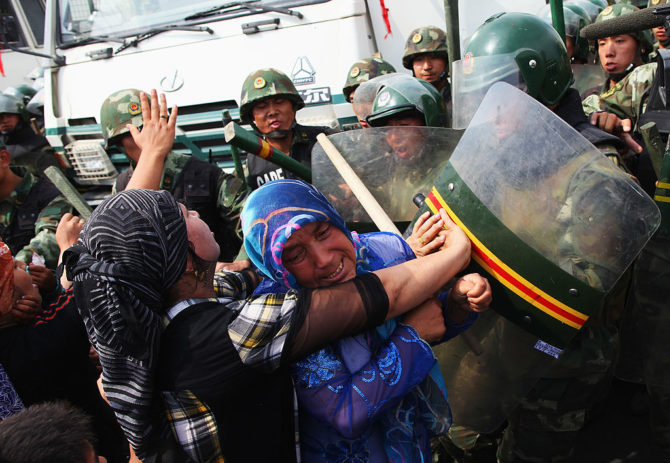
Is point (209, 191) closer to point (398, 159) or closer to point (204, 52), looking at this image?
point (398, 159)

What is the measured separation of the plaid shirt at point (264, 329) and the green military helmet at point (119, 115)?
248cm

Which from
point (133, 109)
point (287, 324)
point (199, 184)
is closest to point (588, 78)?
point (199, 184)

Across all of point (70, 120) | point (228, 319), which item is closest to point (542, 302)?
point (228, 319)

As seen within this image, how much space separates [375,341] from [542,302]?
1.48ft

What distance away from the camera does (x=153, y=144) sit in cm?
237

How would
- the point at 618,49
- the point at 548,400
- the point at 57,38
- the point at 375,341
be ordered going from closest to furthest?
the point at 375,341 → the point at 548,400 → the point at 618,49 → the point at 57,38

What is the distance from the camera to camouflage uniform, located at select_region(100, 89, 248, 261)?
9.86 ft

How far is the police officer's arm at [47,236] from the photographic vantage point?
2.81 meters

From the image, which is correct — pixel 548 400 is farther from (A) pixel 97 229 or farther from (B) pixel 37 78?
(B) pixel 37 78

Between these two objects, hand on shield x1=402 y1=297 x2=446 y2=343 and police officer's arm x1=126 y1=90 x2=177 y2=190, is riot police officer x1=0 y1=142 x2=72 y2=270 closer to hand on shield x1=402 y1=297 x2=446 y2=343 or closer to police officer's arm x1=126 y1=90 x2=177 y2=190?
police officer's arm x1=126 y1=90 x2=177 y2=190

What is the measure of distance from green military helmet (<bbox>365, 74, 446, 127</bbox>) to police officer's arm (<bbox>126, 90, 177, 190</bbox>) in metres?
1.00

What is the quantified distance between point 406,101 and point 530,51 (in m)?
0.59

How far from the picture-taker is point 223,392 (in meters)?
1.12

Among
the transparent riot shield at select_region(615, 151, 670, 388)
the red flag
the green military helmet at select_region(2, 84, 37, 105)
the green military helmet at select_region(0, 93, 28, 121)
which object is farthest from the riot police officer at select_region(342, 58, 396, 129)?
the green military helmet at select_region(2, 84, 37, 105)
